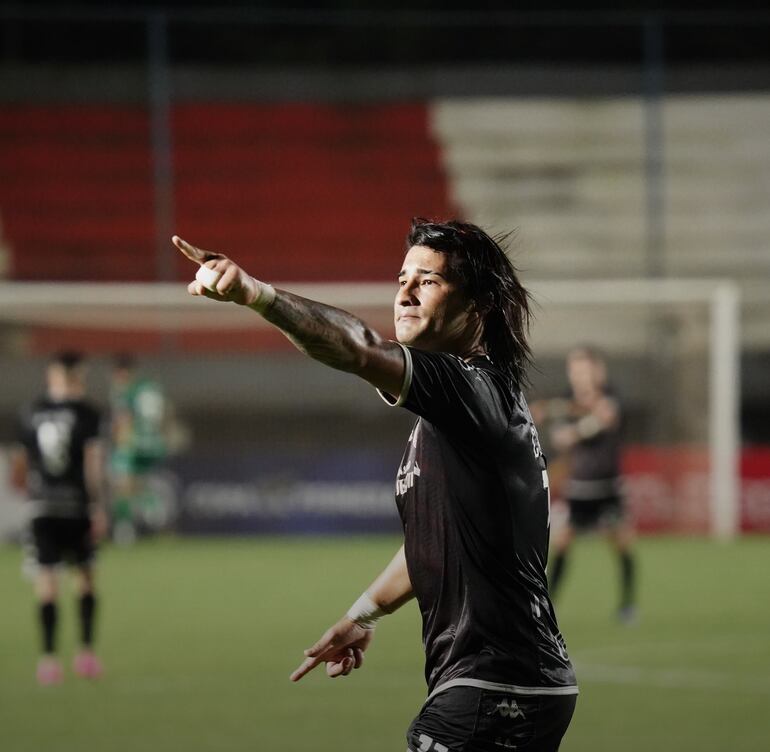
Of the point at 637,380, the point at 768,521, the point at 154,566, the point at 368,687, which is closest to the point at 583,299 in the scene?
the point at 637,380

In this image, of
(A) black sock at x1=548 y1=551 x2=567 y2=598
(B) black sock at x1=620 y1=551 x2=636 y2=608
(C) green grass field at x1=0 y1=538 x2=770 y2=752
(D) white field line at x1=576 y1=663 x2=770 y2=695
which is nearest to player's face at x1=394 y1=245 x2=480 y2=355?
(C) green grass field at x1=0 y1=538 x2=770 y2=752

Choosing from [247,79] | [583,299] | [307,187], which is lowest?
[583,299]

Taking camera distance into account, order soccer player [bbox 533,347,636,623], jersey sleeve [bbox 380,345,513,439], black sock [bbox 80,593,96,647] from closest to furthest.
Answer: jersey sleeve [bbox 380,345,513,439]
black sock [bbox 80,593,96,647]
soccer player [bbox 533,347,636,623]

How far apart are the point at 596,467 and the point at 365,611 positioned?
346 inches

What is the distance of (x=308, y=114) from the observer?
2616 cm

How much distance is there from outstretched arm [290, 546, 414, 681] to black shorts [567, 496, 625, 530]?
336 inches

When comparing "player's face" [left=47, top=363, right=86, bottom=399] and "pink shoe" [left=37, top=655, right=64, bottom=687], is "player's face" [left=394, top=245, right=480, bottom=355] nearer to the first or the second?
"pink shoe" [left=37, top=655, right=64, bottom=687]

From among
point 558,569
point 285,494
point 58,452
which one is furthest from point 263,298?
point 285,494

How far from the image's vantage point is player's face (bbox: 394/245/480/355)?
359 cm

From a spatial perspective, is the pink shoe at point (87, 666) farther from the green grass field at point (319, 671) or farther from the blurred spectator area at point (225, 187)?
the blurred spectator area at point (225, 187)

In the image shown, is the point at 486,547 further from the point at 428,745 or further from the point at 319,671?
the point at 319,671

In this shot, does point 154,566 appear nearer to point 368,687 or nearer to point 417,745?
point 368,687

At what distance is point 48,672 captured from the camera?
9.66 metres

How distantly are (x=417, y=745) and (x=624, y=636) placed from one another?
8032 millimetres
